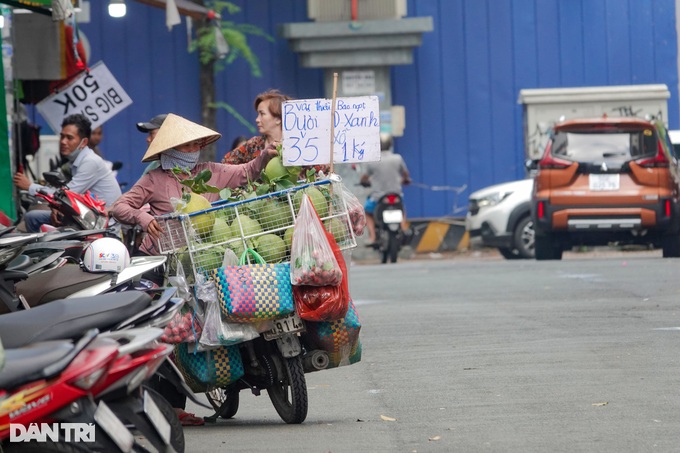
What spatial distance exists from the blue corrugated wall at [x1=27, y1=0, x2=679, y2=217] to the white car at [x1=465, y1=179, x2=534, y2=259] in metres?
3.58

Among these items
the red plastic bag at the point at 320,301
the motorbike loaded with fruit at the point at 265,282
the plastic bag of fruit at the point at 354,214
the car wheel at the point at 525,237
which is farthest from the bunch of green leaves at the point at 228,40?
the red plastic bag at the point at 320,301

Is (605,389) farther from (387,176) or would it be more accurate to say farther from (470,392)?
(387,176)

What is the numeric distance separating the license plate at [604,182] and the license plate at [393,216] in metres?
3.99

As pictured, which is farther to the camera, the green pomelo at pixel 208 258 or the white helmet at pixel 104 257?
the green pomelo at pixel 208 258

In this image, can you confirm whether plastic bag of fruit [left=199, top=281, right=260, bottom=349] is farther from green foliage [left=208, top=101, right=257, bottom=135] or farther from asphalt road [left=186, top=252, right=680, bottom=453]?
green foliage [left=208, top=101, right=257, bottom=135]

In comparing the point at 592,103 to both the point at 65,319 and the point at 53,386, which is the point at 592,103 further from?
the point at 53,386

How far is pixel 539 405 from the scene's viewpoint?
7.86 metres

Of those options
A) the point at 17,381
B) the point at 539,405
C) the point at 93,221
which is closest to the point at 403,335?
the point at 93,221

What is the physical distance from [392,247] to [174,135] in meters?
14.6

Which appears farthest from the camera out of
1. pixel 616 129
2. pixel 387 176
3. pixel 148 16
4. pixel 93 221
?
pixel 148 16

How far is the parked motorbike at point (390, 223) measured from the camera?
22203 millimetres

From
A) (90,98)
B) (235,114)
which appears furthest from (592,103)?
(90,98)

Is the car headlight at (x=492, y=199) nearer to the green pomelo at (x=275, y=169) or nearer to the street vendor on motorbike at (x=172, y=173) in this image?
the street vendor on motorbike at (x=172, y=173)

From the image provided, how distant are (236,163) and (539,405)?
2.53 meters
